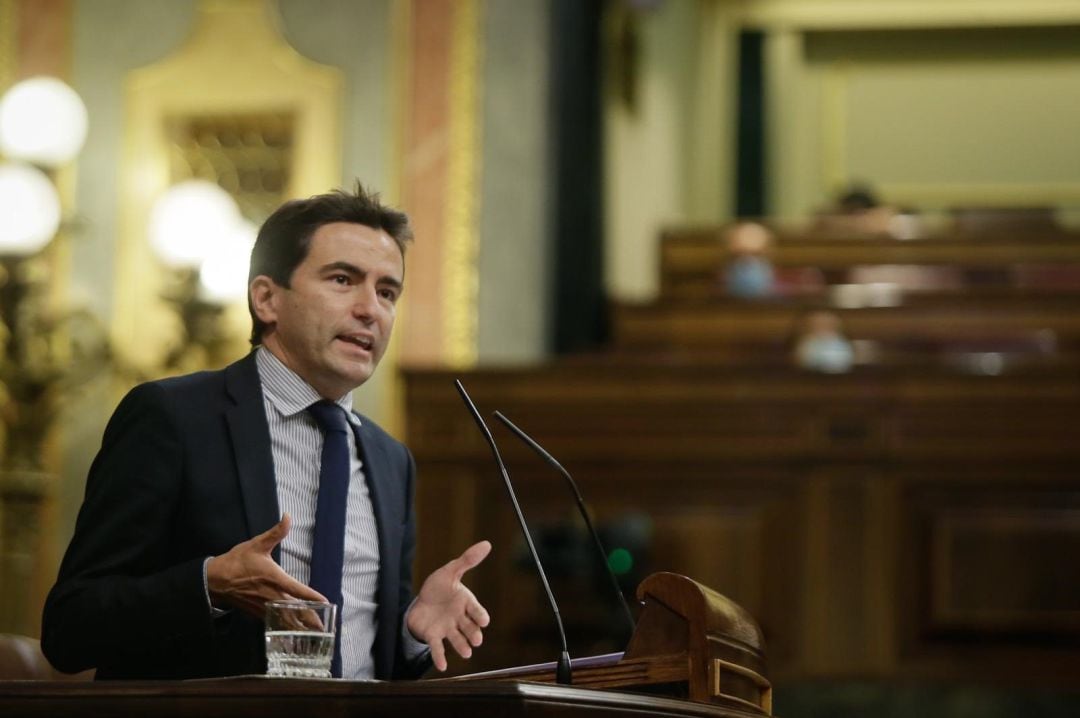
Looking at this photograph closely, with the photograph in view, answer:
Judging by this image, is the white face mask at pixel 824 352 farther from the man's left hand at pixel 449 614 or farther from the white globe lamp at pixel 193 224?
the man's left hand at pixel 449 614

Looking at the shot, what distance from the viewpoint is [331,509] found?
7.07 feet

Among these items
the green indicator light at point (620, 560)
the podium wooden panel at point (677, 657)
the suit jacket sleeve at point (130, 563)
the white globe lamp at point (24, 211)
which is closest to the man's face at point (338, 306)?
the suit jacket sleeve at point (130, 563)

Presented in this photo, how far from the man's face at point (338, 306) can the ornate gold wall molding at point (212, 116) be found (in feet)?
15.6

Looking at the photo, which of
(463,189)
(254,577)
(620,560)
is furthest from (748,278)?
(254,577)

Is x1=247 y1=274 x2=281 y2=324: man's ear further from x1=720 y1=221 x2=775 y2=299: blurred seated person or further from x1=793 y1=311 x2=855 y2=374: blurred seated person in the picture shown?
x1=720 y1=221 x2=775 y2=299: blurred seated person

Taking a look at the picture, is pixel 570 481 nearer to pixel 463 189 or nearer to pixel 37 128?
pixel 37 128

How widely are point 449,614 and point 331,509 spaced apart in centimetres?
19

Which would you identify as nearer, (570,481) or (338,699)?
(338,699)

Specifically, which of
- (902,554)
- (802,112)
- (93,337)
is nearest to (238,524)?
(902,554)

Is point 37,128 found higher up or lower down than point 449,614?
higher up

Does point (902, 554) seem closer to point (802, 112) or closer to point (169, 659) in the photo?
point (169, 659)

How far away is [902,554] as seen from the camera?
5160mm

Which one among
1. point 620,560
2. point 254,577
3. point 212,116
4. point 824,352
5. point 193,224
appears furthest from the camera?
point 212,116

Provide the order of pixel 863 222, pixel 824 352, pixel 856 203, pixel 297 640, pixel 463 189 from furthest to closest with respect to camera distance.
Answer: pixel 856 203 < pixel 863 222 < pixel 463 189 < pixel 824 352 < pixel 297 640
